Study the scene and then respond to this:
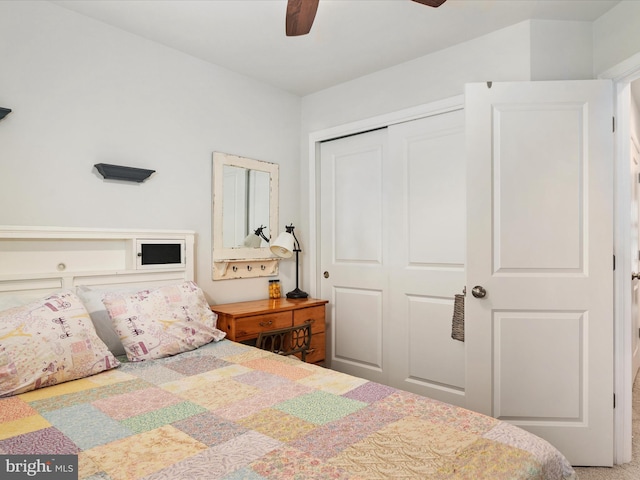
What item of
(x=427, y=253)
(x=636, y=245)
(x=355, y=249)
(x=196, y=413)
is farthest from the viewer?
(x=636, y=245)

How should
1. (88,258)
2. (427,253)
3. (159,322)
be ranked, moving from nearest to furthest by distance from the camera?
1. (159,322)
2. (88,258)
3. (427,253)

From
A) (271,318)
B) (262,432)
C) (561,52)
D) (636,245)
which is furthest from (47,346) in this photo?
(636,245)

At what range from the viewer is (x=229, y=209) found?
3.18 metres

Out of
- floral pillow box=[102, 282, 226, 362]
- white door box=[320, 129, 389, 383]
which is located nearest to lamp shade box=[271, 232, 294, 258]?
white door box=[320, 129, 389, 383]

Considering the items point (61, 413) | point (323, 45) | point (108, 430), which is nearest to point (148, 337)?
point (61, 413)

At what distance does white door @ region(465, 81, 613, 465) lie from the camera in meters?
2.27

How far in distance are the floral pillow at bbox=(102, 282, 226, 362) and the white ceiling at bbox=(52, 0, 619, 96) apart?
1.57 metres

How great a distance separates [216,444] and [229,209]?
2179 millimetres

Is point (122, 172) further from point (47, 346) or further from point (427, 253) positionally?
point (427, 253)

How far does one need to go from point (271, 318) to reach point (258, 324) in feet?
0.41

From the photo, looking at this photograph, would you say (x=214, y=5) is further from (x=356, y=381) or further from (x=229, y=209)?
(x=356, y=381)

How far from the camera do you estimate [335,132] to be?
3.48 m

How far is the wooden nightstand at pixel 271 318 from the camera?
2.75 metres

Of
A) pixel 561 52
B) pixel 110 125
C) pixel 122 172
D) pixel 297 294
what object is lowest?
pixel 297 294
